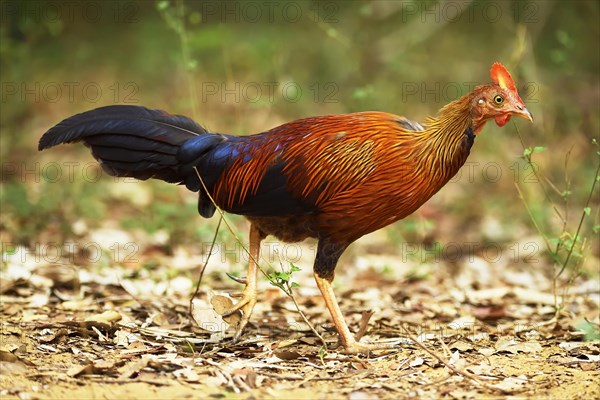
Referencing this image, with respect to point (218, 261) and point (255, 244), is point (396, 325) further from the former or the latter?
point (218, 261)

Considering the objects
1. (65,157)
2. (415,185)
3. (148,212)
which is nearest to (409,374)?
(415,185)

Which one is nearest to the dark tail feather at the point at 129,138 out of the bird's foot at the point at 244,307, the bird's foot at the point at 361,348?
the bird's foot at the point at 244,307

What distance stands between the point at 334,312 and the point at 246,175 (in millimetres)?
1106

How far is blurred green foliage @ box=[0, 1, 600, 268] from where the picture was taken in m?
8.91

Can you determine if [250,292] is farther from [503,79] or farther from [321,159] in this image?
[503,79]

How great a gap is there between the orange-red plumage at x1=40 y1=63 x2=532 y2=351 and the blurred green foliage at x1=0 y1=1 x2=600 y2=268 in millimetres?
2216

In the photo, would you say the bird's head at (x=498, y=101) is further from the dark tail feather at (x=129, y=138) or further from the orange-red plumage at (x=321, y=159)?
the dark tail feather at (x=129, y=138)

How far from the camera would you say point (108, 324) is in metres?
Result: 5.25

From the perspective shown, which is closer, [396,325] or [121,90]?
[396,325]

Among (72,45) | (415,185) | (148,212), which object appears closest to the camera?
(415,185)

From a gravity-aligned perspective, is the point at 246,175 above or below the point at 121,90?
below

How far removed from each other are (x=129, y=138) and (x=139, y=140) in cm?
7

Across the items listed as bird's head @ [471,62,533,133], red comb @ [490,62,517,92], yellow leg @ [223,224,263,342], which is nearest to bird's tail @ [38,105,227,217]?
yellow leg @ [223,224,263,342]

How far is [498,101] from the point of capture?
509 centimetres
